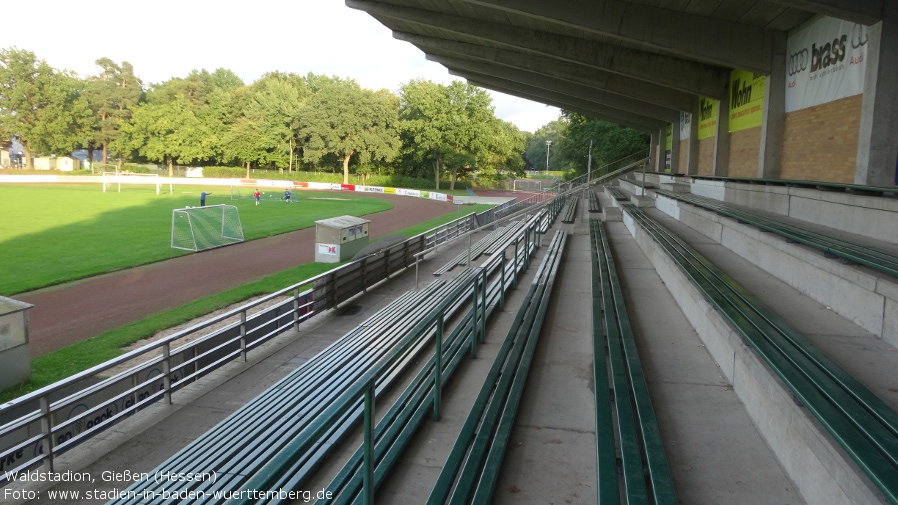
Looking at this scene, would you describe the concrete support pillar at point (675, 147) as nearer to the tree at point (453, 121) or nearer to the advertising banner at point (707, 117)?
the advertising banner at point (707, 117)

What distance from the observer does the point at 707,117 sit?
68.8 ft

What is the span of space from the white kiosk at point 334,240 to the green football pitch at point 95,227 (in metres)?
6.46

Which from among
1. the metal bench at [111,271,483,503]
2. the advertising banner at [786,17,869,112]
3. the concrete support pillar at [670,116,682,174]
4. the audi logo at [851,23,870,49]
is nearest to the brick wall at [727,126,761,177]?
the advertising banner at [786,17,869,112]

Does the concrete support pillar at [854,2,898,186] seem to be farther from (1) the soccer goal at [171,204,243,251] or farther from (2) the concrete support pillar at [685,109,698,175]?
(1) the soccer goal at [171,204,243,251]

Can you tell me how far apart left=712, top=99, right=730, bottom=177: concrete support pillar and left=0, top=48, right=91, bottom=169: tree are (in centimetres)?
8769

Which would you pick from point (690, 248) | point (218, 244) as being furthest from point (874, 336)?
point (218, 244)

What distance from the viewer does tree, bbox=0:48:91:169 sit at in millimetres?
76062

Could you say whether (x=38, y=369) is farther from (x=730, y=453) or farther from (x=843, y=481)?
(x=843, y=481)

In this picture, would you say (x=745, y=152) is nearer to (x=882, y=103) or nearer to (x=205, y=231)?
(x=882, y=103)

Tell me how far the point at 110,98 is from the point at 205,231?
72.7m

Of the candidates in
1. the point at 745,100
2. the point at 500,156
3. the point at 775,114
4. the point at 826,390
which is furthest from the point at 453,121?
the point at 826,390

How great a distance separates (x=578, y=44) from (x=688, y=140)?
8.38 m

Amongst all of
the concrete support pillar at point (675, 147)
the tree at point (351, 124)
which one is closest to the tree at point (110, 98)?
the tree at point (351, 124)

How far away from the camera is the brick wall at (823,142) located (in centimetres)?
1030
